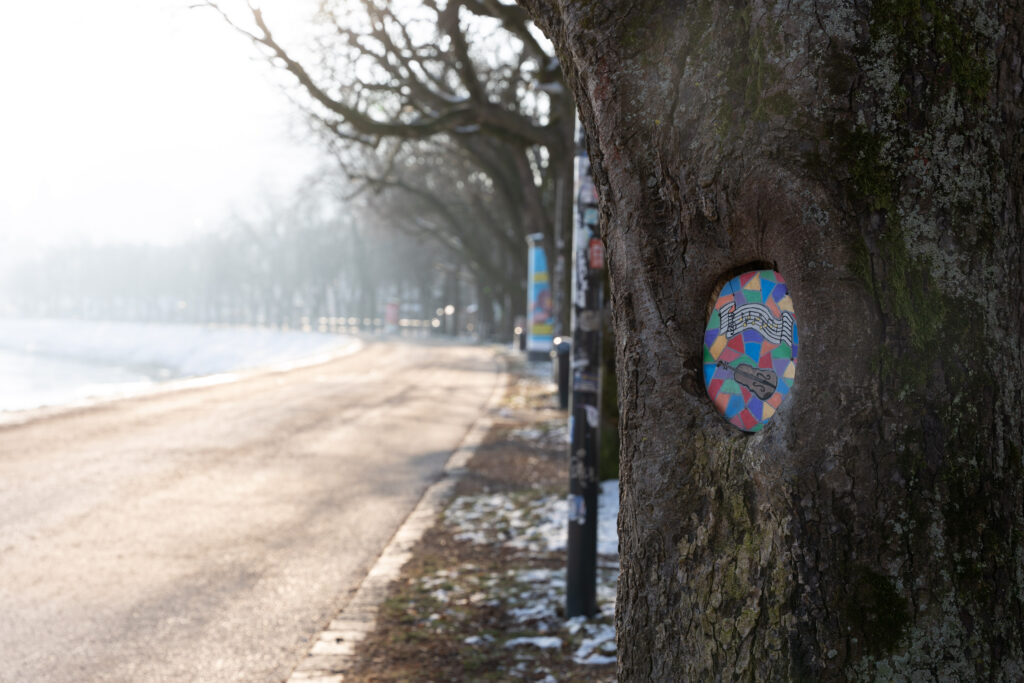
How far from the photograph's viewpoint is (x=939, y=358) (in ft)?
6.98

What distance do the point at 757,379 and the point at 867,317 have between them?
0.35 meters

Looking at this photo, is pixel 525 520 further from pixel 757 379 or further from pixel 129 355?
pixel 129 355

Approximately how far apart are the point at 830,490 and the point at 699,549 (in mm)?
370

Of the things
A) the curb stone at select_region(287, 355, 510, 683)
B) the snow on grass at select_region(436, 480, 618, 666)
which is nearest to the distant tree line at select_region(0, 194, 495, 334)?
the curb stone at select_region(287, 355, 510, 683)

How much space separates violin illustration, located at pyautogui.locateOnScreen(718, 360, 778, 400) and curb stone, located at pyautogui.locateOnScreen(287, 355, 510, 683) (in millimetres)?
2470

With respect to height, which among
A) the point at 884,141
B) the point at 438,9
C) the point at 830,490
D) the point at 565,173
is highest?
the point at 438,9

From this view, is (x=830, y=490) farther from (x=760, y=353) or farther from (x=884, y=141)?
(x=884, y=141)

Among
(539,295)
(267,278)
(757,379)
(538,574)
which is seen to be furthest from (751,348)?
(267,278)

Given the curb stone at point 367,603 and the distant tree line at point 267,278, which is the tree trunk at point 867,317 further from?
the distant tree line at point 267,278

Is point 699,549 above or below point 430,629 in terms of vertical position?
above

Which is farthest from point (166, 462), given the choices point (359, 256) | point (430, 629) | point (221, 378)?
point (359, 256)

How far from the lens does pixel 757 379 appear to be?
7.96ft

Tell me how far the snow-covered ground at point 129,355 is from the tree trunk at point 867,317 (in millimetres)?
14957

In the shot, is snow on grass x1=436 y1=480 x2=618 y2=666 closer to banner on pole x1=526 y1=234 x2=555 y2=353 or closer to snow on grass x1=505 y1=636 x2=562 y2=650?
snow on grass x1=505 y1=636 x2=562 y2=650
